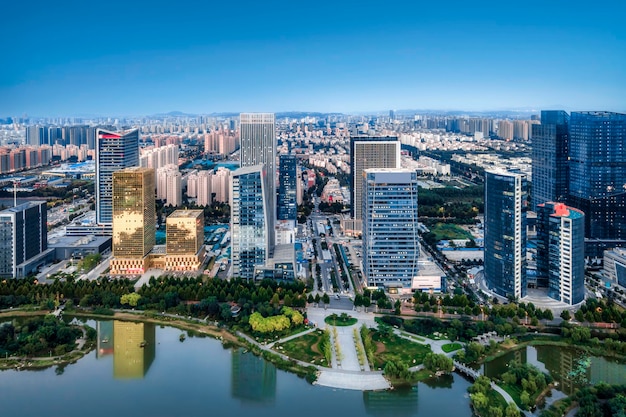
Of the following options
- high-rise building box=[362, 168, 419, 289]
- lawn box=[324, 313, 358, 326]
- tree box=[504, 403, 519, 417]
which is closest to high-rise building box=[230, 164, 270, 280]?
high-rise building box=[362, 168, 419, 289]

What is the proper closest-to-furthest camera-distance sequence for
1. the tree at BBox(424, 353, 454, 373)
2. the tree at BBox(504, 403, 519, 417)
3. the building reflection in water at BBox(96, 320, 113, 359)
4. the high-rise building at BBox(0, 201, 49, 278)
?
the tree at BBox(504, 403, 519, 417) < the tree at BBox(424, 353, 454, 373) < the building reflection in water at BBox(96, 320, 113, 359) < the high-rise building at BBox(0, 201, 49, 278)

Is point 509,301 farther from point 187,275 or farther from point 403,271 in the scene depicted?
point 187,275

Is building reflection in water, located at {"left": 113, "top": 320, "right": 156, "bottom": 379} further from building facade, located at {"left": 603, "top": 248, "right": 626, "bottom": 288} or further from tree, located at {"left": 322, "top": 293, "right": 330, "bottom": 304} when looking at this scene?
building facade, located at {"left": 603, "top": 248, "right": 626, "bottom": 288}

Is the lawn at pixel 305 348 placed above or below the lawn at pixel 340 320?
below

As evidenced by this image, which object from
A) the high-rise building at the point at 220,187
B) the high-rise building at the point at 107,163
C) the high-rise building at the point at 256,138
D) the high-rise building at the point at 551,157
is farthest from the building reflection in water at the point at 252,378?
the high-rise building at the point at 220,187

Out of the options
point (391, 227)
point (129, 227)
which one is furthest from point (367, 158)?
point (129, 227)

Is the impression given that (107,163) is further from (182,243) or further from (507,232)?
(507,232)

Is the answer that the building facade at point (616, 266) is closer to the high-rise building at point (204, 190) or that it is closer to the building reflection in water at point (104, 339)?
the building reflection in water at point (104, 339)
